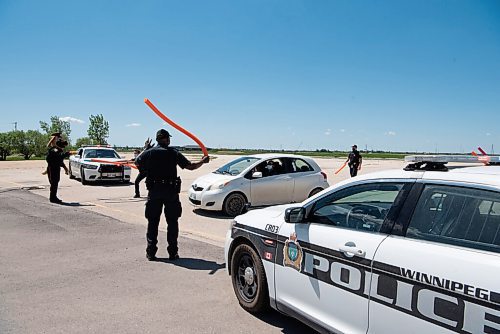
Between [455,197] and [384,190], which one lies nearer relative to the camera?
[455,197]

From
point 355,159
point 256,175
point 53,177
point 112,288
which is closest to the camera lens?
point 112,288

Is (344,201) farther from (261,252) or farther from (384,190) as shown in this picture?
(261,252)

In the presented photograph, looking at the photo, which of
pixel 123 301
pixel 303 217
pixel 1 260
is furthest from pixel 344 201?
pixel 1 260

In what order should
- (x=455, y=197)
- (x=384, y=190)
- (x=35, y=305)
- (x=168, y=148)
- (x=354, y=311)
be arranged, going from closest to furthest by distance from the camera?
1. (x=455, y=197)
2. (x=354, y=311)
3. (x=384, y=190)
4. (x=35, y=305)
5. (x=168, y=148)

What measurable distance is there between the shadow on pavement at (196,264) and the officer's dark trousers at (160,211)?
0.16m

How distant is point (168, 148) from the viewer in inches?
225

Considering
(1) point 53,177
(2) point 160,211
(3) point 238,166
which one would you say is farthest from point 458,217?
(1) point 53,177

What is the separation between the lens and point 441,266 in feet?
7.45

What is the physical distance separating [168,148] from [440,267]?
4.26 metres

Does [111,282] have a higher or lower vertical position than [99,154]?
lower

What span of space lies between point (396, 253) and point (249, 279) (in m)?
1.88

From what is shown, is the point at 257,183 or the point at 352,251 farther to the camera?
the point at 257,183

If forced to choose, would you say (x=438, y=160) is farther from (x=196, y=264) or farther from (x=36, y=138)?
(x=36, y=138)

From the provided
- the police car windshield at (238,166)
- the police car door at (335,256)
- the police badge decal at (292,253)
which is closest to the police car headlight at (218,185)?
the police car windshield at (238,166)
